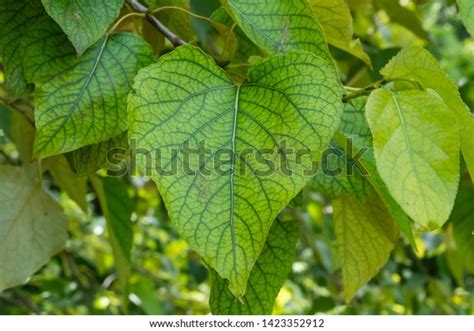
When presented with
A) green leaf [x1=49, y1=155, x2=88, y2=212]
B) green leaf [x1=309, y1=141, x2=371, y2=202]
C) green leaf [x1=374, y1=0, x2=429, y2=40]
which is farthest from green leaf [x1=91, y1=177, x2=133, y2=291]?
green leaf [x1=374, y1=0, x2=429, y2=40]

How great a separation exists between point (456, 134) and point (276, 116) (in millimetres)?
124

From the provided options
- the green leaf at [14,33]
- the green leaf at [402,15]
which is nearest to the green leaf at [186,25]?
the green leaf at [14,33]

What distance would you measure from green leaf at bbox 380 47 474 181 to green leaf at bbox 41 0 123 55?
216 millimetres

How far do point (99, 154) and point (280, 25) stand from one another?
191 mm

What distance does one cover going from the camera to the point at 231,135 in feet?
1.68

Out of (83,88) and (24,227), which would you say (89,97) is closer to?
(83,88)

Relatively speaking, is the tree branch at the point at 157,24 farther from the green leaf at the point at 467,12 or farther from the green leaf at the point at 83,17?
the green leaf at the point at 467,12

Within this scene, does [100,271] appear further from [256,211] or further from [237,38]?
[256,211]

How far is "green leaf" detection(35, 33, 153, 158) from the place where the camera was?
1.84 ft

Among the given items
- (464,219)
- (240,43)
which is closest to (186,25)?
(240,43)

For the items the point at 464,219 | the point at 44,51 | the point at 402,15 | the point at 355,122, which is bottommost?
the point at 464,219

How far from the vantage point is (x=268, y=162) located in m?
0.50

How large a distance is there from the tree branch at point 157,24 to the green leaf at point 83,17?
68mm
